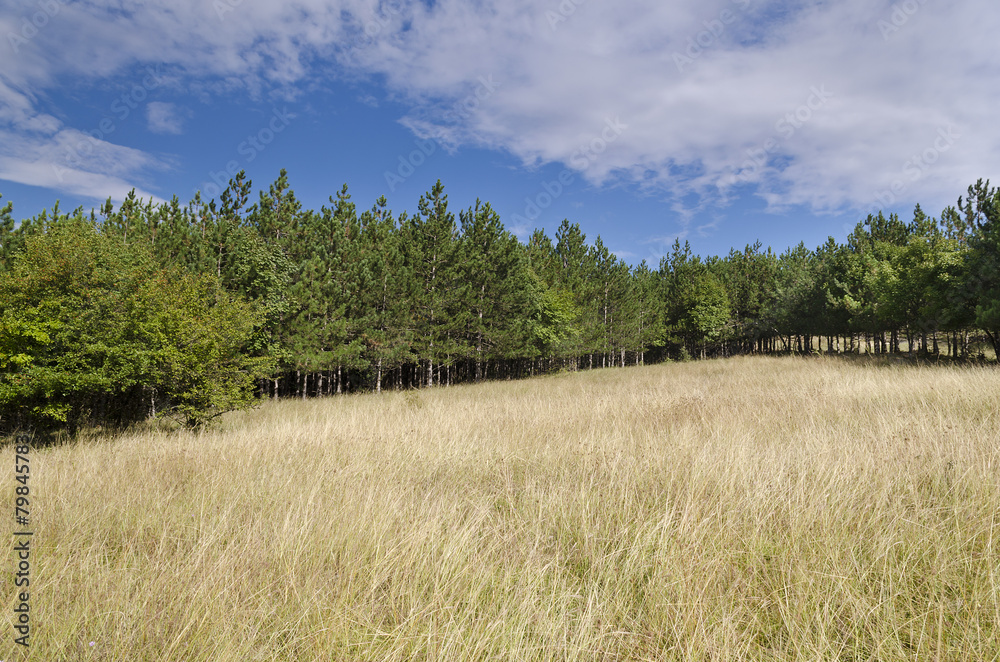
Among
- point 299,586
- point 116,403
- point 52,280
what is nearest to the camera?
point 299,586

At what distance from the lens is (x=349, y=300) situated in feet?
72.0

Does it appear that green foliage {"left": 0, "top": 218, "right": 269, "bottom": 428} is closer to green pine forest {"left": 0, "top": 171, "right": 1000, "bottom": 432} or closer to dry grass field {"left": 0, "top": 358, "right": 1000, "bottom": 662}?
green pine forest {"left": 0, "top": 171, "right": 1000, "bottom": 432}

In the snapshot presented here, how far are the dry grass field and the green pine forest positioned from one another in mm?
5066

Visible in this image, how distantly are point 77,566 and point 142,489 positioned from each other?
5.36 feet

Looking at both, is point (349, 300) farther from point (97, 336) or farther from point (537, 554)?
point (537, 554)

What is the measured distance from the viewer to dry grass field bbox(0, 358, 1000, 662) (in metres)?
2.19

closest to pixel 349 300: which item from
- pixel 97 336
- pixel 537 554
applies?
pixel 97 336

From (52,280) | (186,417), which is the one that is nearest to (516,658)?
(186,417)

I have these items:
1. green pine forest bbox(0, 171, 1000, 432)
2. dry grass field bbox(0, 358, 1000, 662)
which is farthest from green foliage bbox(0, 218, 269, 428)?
dry grass field bbox(0, 358, 1000, 662)

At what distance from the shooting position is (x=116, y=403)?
40.9 ft

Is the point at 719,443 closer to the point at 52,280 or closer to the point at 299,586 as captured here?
the point at 299,586

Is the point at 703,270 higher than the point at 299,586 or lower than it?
higher

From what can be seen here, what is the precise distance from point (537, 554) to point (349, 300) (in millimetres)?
20929

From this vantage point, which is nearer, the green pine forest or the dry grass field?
the dry grass field
